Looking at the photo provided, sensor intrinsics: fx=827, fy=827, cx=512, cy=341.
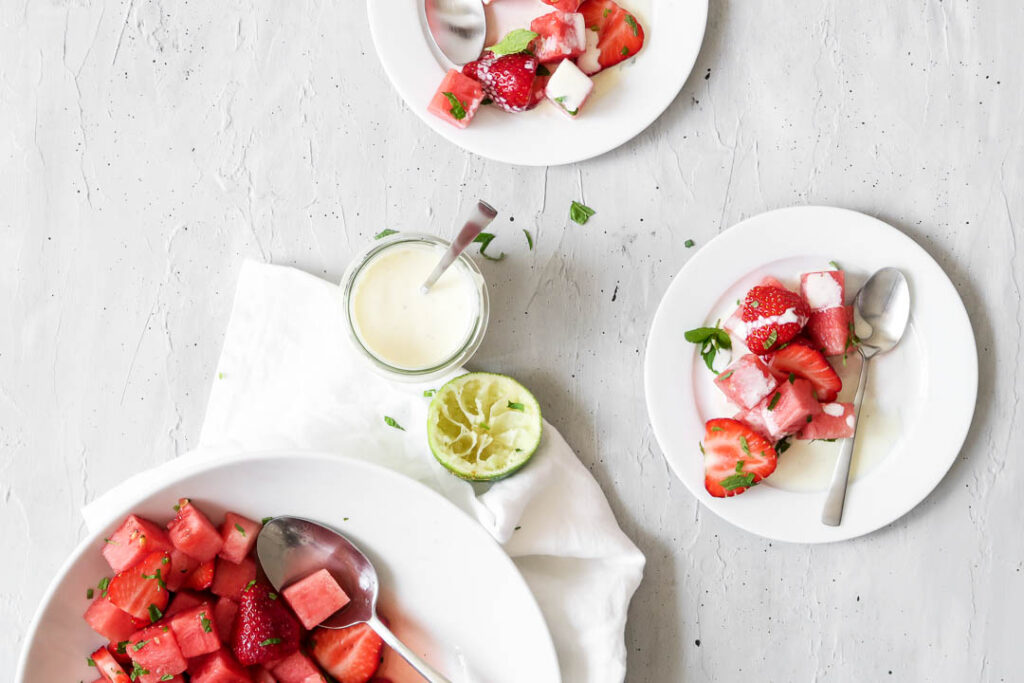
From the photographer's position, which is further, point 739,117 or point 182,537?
point 739,117

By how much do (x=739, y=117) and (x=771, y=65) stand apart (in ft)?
0.34

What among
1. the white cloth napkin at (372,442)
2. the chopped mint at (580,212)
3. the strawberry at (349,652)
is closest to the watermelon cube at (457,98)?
the chopped mint at (580,212)

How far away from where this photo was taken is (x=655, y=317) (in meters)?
1.32

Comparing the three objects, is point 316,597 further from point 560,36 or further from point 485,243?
point 560,36

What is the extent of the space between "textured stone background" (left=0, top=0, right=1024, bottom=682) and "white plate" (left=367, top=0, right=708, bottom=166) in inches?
2.3

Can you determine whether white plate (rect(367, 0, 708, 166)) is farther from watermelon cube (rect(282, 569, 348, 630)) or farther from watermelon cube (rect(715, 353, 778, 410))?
watermelon cube (rect(282, 569, 348, 630))

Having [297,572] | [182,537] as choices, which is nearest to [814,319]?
[297,572]

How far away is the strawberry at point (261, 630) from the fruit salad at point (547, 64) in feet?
2.57

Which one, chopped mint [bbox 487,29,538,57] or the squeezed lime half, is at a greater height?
chopped mint [bbox 487,29,538,57]

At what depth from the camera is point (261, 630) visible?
1193 mm

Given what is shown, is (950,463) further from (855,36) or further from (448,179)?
(448,179)

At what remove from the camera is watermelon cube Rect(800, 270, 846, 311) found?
1292 millimetres

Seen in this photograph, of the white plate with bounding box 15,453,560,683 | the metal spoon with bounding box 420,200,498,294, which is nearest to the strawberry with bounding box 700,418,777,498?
the white plate with bounding box 15,453,560,683

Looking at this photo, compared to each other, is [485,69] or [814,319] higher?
[485,69]
